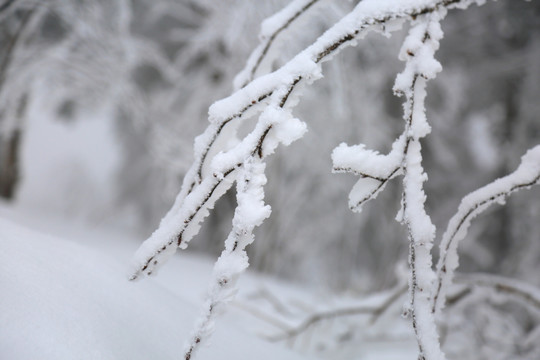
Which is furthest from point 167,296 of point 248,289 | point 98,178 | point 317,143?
point 98,178

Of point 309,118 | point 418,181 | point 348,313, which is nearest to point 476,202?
point 418,181

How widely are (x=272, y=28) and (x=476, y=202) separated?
501mm

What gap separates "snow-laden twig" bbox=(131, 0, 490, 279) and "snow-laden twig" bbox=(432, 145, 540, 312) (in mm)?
306

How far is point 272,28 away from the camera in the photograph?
734 mm

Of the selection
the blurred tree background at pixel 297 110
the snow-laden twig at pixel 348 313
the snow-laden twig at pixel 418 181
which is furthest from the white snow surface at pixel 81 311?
the blurred tree background at pixel 297 110

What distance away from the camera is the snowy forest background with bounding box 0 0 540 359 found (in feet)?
7.18

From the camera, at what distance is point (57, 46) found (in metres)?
2.45

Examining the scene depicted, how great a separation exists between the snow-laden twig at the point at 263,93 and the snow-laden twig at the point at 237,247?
3cm

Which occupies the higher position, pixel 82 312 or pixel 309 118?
pixel 309 118

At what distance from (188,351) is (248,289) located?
7.26ft

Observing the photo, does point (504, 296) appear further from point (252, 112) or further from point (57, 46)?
point (57, 46)

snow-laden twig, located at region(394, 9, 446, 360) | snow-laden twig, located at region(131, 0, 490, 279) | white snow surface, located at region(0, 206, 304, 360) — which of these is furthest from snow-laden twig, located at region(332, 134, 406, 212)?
white snow surface, located at region(0, 206, 304, 360)

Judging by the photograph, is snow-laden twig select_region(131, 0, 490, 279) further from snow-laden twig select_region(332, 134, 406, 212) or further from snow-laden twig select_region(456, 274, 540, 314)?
snow-laden twig select_region(456, 274, 540, 314)

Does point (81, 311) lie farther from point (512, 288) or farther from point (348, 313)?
point (348, 313)
